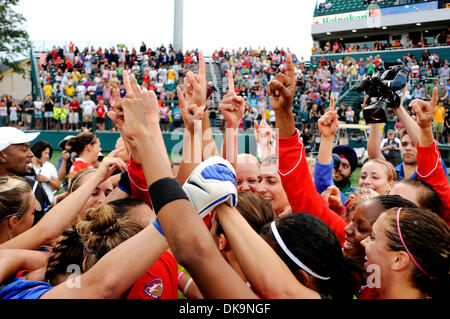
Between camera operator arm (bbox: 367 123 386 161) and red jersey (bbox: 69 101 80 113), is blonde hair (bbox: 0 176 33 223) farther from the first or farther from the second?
red jersey (bbox: 69 101 80 113)

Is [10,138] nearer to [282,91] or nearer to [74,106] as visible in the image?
[282,91]

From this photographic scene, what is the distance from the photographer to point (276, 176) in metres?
3.19

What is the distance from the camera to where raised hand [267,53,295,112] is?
2244 millimetres

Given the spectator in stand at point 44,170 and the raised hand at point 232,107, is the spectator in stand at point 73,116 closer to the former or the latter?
the spectator in stand at point 44,170

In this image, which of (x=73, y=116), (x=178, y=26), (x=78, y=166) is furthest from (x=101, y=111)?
(x=78, y=166)

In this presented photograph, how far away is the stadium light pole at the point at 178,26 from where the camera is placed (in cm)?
3061

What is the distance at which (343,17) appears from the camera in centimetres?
3809

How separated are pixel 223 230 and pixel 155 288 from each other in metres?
0.64

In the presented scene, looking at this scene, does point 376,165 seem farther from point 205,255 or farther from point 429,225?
point 205,255

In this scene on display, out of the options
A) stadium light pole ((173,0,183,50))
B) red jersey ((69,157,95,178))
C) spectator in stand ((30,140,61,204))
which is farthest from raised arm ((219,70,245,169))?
stadium light pole ((173,0,183,50))

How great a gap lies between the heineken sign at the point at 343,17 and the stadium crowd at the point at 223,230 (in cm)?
3841

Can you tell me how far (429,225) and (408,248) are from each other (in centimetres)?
15
